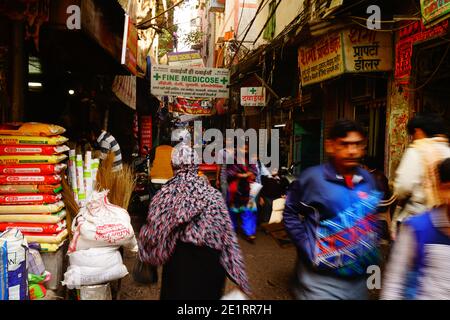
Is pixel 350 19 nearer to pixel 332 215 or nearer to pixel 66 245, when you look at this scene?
pixel 332 215

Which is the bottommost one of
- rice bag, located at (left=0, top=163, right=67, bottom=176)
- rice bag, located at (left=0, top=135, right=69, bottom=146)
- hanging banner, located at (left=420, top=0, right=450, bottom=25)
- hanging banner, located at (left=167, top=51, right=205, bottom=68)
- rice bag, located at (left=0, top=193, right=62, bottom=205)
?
rice bag, located at (left=0, top=193, right=62, bottom=205)

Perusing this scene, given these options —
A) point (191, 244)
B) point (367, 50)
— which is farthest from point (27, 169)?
point (367, 50)

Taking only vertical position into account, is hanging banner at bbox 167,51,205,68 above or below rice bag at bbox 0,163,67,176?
above

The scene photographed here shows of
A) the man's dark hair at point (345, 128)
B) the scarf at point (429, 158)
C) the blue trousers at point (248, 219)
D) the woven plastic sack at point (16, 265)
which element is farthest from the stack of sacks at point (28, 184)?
the blue trousers at point (248, 219)

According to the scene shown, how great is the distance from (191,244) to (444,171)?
1.55 metres

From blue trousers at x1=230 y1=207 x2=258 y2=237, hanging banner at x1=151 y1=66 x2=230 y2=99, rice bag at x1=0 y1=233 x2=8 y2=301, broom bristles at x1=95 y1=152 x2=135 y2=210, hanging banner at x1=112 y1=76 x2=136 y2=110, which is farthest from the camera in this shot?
hanging banner at x1=151 y1=66 x2=230 y2=99

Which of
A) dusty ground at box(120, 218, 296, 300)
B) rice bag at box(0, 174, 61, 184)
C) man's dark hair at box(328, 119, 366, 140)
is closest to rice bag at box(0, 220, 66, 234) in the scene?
rice bag at box(0, 174, 61, 184)

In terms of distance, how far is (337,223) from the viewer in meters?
2.14

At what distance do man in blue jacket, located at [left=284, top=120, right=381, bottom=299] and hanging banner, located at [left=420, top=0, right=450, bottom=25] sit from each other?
265 centimetres

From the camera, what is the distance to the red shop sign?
561 centimetres

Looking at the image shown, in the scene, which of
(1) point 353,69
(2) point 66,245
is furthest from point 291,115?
(2) point 66,245

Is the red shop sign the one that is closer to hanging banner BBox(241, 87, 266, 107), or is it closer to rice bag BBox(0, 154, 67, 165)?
rice bag BBox(0, 154, 67, 165)

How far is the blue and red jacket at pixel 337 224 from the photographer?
212cm

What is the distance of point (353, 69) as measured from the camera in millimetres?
6309
